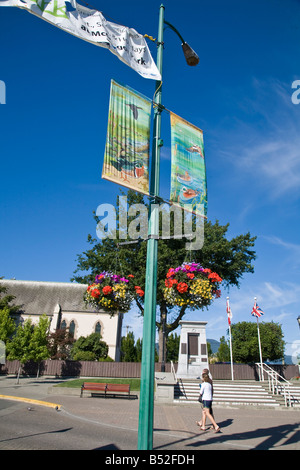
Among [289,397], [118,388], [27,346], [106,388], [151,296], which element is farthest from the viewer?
[27,346]

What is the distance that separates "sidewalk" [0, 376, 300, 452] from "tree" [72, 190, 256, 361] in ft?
31.1

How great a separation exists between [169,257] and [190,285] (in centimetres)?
1284

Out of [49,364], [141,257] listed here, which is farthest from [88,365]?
[141,257]

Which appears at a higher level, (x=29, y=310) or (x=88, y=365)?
(x=29, y=310)

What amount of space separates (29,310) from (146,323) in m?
46.1

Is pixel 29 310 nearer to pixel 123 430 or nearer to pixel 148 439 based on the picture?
pixel 123 430

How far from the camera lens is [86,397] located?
55.3 feet

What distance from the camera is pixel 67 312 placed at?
151 ft

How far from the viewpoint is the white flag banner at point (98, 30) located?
495cm

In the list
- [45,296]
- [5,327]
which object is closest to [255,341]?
[5,327]

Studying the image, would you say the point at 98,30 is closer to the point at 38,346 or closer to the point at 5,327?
the point at 38,346

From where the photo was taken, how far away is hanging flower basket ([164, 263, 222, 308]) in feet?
35.4

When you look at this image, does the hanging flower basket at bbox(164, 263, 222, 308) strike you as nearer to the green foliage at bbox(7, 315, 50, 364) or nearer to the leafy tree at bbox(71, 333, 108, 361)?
the green foliage at bbox(7, 315, 50, 364)

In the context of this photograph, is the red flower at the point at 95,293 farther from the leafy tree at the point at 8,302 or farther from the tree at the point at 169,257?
the leafy tree at the point at 8,302
